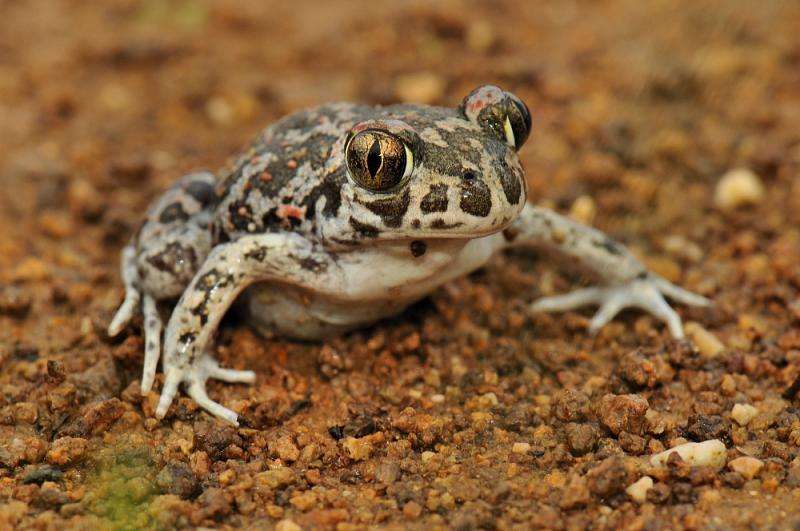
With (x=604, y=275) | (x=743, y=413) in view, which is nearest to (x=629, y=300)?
(x=604, y=275)

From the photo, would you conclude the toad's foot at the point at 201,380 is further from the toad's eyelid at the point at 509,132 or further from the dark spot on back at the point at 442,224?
the toad's eyelid at the point at 509,132

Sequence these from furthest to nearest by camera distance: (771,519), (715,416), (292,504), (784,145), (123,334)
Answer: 1. (784,145)
2. (123,334)
3. (715,416)
4. (292,504)
5. (771,519)

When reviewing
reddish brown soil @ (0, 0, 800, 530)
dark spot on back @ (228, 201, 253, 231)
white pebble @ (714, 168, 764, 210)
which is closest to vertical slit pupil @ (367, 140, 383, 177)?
dark spot on back @ (228, 201, 253, 231)

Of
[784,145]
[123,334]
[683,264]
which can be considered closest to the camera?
[123,334]

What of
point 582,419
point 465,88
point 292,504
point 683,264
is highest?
point 465,88

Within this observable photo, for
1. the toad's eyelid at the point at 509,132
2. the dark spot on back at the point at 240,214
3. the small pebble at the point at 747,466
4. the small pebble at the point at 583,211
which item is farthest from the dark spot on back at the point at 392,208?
the small pebble at the point at 583,211

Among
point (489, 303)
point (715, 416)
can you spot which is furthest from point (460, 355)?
point (715, 416)

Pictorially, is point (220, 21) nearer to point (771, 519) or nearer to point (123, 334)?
point (123, 334)

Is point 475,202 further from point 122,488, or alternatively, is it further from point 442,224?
point 122,488
